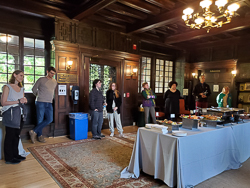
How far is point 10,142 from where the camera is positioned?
3375 millimetres

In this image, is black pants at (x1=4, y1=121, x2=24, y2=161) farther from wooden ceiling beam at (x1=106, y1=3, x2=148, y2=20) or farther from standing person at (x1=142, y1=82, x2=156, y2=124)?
wooden ceiling beam at (x1=106, y1=3, x2=148, y2=20)

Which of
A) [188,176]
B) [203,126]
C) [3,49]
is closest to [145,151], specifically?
[188,176]

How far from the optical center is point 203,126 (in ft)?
10.7

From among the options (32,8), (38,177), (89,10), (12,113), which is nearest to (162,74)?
(89,10)

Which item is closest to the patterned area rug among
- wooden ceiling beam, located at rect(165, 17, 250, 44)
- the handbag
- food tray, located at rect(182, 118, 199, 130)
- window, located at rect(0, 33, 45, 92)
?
the handbag

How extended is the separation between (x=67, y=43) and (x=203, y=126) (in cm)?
431

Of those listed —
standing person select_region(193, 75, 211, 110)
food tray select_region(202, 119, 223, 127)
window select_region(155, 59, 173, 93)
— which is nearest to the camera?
food tray select_region(202, 119, 223, 127)

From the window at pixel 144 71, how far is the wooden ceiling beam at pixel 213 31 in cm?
118

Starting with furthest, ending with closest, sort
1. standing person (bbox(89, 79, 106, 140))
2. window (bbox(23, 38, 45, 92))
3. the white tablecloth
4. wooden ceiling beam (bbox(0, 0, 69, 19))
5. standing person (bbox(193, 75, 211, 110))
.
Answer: standing person (bbox(193, 75, 211, 110)), window (bbox(23, 38, 45, 92)), standing person (bbox(89, 79, 106, 140)), wooden ceiling beam (bbox(0, 0, 69, 19)), the white tablecloth

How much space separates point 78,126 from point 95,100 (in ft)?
2.86

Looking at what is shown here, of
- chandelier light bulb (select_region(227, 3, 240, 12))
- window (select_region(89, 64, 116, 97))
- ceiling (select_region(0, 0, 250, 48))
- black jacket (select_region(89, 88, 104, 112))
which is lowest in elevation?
black jacket (select_region(89, 88, 104, 112))

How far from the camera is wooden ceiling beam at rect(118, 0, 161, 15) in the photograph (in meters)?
4.88

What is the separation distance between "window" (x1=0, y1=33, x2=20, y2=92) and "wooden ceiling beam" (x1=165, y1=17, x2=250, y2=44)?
573 cm

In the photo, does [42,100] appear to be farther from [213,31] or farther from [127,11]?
[213,31]
